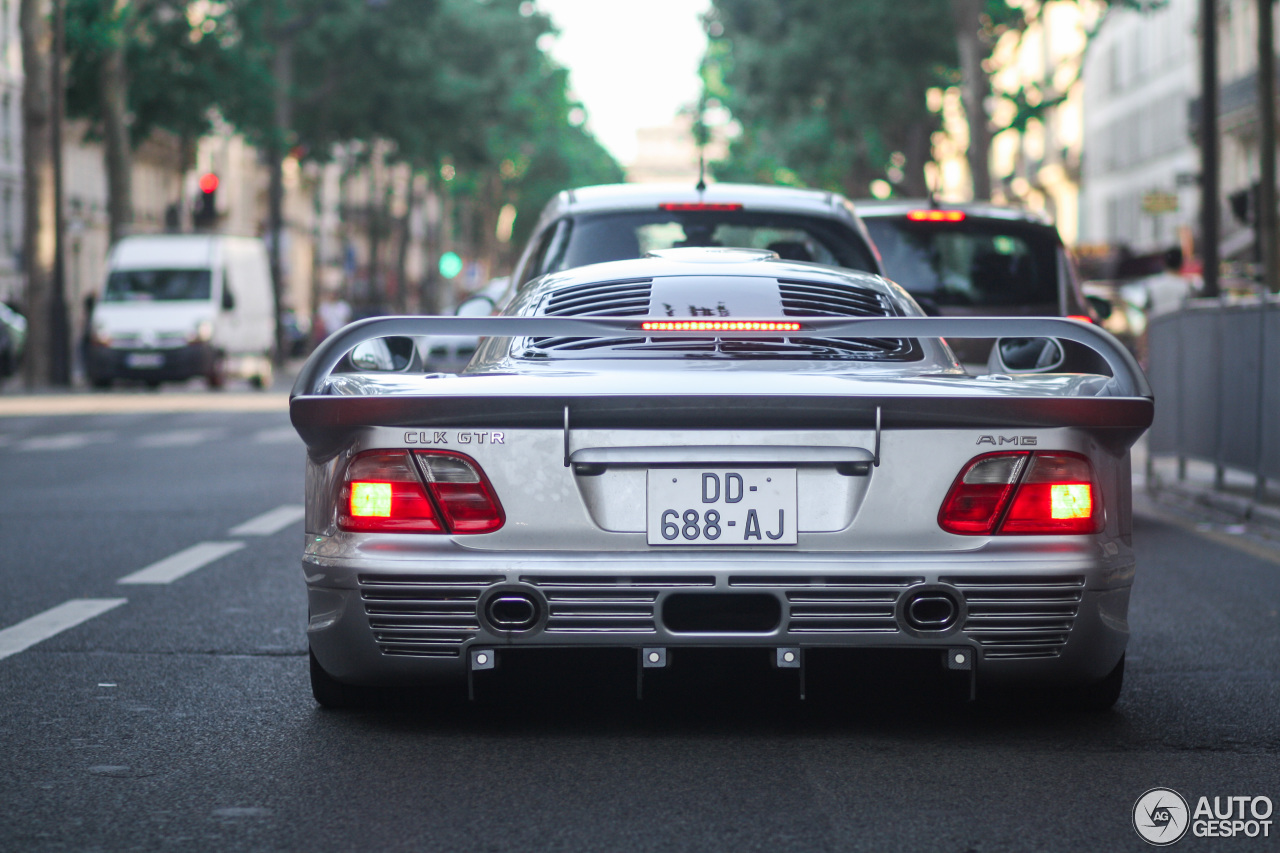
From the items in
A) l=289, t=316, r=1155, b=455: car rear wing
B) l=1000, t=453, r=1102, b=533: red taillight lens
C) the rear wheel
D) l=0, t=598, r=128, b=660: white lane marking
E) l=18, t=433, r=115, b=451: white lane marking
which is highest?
l=289, t=316, r=1155, b=455: car rear wing

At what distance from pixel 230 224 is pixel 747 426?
8067 cm

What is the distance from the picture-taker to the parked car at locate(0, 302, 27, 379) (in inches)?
1478

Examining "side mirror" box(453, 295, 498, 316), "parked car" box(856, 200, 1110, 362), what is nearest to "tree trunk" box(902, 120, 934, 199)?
"parked car" box(856, 200, 1110, 362)

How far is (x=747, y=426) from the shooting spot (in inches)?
203

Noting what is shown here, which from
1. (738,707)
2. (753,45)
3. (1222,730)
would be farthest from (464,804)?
(753,45)

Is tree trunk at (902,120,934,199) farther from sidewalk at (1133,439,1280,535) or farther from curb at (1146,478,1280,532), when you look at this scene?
curb at (1146,478,1280,532)

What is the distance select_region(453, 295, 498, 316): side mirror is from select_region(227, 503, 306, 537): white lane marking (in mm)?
3053

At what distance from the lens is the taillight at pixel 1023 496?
522cm

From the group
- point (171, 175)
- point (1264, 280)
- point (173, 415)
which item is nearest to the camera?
point (1264, 280)

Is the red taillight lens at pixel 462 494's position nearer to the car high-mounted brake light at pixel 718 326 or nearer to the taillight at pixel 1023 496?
the car high-mounted brake light at pixel 718 326

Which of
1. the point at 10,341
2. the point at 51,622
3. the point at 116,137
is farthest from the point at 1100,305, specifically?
the point at 10,341

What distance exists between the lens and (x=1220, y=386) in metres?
13.6

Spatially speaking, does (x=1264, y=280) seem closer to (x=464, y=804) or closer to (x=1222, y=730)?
(x=1222, y=730)

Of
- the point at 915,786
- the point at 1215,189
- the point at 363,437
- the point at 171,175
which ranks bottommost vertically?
the point at 915,786
